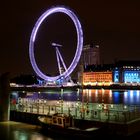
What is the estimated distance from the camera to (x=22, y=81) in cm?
19688

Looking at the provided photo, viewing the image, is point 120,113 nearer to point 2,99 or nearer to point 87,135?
point 87,135

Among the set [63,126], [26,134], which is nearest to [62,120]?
[63,126]

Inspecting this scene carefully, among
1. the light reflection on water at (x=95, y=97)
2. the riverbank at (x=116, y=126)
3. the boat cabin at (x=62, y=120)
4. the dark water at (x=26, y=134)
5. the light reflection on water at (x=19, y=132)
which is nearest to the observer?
the riverbank at (x=116, y=126)

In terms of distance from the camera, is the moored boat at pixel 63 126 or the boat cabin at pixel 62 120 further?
the boat cabin at pixel 62 120

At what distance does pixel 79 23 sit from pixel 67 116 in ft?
152

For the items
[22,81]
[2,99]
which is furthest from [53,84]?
[2,99]

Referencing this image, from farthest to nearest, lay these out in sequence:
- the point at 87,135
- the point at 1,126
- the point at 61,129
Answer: the point at 1,126, the point at 61,129, the point at 87,135

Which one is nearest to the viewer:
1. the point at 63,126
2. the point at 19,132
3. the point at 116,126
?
the point at 116,126

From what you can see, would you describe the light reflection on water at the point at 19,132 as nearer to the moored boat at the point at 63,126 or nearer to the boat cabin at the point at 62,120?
the moored boat at the point at 63,126

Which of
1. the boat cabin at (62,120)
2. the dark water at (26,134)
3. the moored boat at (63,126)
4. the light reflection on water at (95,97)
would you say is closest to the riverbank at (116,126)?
the dark water at (26,134)

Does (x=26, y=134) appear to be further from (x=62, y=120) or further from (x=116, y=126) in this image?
(x=116, y=126)

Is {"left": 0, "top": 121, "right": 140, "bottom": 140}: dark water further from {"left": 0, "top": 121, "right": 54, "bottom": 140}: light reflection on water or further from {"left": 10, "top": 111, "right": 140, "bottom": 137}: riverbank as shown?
{"left": 10, "top": 111, "right": 140, "bottom": 137}: riverbank

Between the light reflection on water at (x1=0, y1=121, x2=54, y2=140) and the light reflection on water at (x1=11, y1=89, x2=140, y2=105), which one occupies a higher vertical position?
the light reflection on water at (x1=11, y1=89, x2=140, y2=105)

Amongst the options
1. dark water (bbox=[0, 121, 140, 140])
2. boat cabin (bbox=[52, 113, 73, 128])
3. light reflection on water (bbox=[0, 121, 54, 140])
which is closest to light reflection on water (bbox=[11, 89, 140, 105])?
light reflection on water (bbox=[0, 121, 54, 140])
